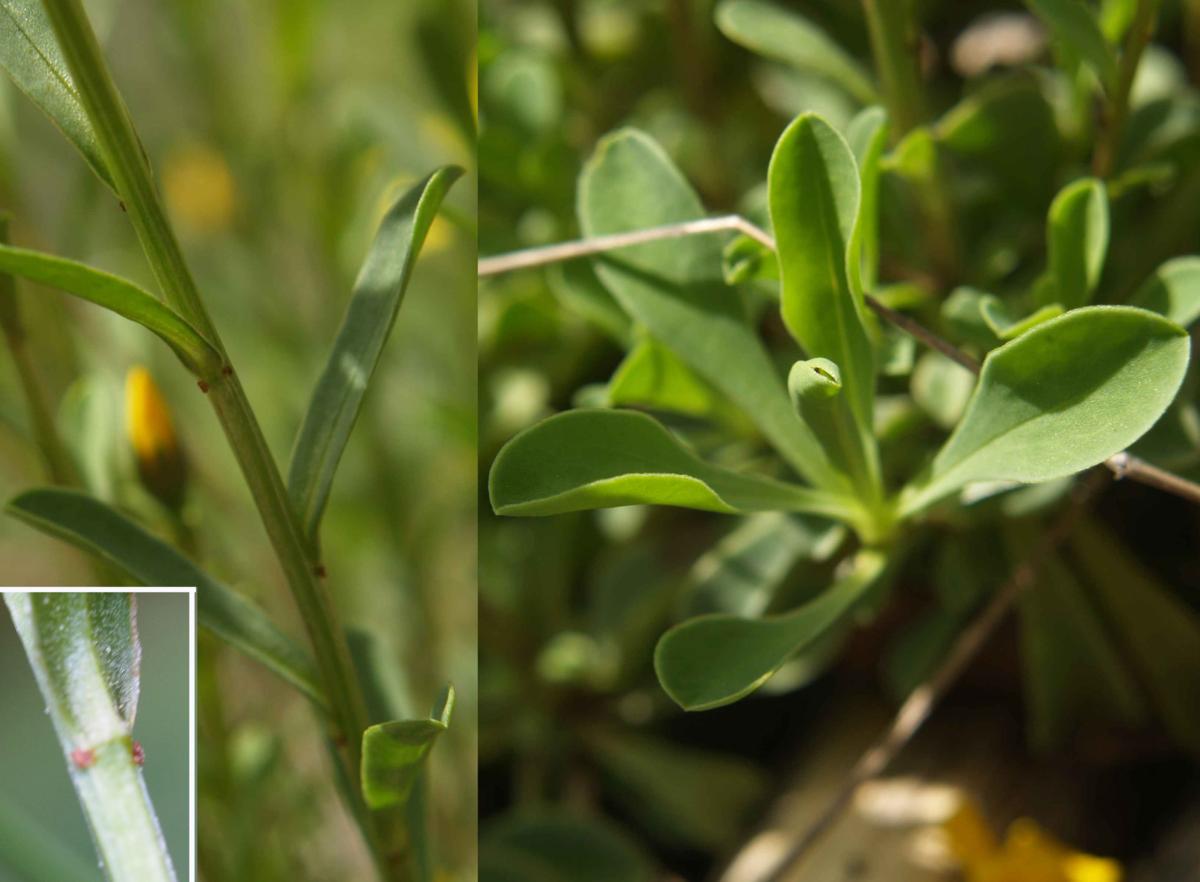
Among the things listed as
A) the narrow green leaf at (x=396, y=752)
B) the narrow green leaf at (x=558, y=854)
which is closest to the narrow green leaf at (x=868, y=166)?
the narrow green leaf at (x=396, y=752)

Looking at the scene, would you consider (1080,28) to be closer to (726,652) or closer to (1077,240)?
(1077,240)

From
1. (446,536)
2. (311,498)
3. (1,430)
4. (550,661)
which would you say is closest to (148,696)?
(311,498)

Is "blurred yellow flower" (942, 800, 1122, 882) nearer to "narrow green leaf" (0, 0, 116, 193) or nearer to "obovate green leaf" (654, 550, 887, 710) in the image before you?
"obovate green leaf" (654, 550, 887, 710)

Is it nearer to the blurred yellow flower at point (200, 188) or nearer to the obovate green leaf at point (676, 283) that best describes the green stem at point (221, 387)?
the obovate green leaf at point (676, 283)

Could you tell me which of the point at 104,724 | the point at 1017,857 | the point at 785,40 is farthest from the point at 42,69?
the point at 1017,857

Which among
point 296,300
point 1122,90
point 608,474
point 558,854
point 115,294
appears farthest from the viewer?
point 296,300

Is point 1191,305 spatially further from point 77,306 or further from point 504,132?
point 77,306
